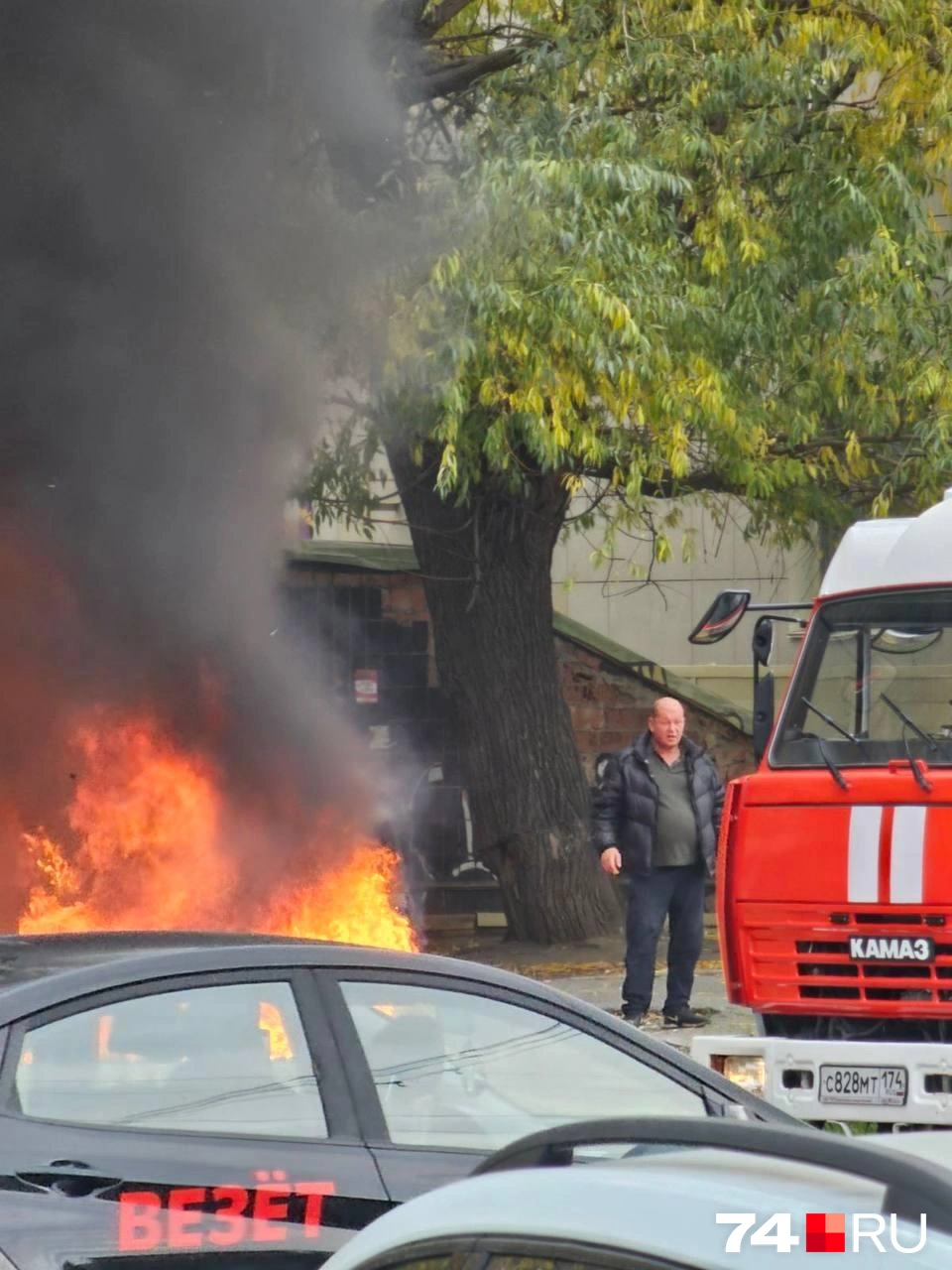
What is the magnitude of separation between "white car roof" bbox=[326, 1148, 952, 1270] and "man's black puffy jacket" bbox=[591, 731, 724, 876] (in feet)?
26.4

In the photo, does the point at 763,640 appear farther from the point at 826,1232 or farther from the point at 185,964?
the point at 826,1232

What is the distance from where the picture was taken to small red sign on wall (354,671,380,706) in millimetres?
16469

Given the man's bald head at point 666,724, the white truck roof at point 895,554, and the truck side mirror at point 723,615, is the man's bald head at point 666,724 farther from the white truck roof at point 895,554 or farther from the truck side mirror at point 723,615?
the white truck roof at point 895,554

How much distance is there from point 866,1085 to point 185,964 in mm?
3276

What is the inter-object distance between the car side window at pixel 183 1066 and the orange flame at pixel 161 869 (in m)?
7.56

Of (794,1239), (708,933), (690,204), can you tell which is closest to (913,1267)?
(794,1239)

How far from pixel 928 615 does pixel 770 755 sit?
2.69ft

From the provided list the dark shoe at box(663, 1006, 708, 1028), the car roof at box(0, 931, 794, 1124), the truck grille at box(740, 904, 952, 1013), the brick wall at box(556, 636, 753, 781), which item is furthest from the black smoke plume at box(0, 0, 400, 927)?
the car roof at box(0, 931, 794, 1124)

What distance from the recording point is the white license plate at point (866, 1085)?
22.4ft

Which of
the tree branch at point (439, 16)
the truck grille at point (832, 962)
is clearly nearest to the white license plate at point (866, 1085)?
the truck grille at point (832, 962)

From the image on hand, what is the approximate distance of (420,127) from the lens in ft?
42.0

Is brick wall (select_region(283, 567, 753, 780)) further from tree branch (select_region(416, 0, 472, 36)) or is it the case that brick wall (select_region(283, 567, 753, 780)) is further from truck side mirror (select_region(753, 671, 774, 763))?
truck side mirror (select_region(753, 671, 774, 763))

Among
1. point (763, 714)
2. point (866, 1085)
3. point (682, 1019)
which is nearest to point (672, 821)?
point (682, 1019)

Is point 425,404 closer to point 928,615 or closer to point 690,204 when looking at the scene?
point 690,204
